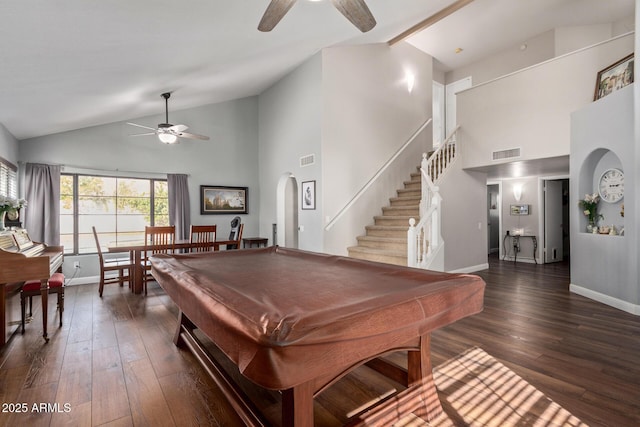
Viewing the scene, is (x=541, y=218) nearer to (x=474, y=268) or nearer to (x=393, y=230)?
(x=474, y=268)

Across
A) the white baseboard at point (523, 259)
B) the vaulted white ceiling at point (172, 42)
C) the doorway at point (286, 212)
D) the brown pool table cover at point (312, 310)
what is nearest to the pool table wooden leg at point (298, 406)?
the brown pool table cover at point (312, 310)

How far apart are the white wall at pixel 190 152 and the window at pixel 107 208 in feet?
0.78

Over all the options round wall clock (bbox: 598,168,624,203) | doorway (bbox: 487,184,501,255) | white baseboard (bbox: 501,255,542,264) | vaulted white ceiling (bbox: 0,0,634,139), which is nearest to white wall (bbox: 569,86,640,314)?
round wall clock (bbox: 598,168,624,203)

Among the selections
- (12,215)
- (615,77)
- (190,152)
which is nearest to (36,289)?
(12,215)

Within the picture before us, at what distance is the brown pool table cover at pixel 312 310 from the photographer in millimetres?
981

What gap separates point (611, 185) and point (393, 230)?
305 cm

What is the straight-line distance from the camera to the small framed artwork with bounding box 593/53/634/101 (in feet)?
13.4

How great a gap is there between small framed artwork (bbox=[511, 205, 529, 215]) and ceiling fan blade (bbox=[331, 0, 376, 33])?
699 cm

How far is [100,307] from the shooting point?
4.02 meters

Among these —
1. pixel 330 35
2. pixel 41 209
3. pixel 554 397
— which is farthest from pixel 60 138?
pixel 554 397

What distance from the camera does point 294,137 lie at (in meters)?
6.32

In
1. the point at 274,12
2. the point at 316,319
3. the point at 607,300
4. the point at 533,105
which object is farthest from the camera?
the point at 533,105

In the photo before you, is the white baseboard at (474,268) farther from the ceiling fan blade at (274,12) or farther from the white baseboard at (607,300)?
the ceiling fan blade at (274,12)

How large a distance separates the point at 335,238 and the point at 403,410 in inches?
156
